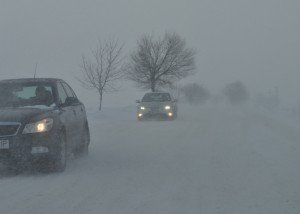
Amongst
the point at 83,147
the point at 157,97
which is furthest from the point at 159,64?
the point at 83,147

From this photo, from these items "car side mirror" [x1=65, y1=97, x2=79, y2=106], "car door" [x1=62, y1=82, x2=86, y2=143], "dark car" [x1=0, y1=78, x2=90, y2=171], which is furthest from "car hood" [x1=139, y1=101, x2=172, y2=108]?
"car side mirror" [x1=65, y1=97, x2=79, y2=106]

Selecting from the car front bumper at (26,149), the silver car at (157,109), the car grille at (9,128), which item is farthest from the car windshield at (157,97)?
the car grille at (9,128)

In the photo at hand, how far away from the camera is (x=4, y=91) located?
10180 millimetres

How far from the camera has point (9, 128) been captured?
8.62 meters

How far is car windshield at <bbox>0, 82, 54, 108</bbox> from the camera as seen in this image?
9.80m

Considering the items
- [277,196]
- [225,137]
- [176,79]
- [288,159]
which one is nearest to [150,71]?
[176,79]

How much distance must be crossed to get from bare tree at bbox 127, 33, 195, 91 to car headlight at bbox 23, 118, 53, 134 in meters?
41.7

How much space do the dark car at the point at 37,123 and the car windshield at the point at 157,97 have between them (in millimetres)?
17424

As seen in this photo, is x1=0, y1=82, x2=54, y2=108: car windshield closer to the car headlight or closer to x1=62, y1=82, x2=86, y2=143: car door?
x1=62, y1=82, x2=86, y2=143: car door

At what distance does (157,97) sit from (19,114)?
19.8m

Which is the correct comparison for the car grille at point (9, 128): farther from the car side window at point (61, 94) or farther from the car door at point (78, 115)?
the car door at point (78, 115)

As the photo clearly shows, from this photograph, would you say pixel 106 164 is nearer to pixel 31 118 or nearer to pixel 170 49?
pixel 31 118

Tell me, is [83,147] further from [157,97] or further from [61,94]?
[157,97]

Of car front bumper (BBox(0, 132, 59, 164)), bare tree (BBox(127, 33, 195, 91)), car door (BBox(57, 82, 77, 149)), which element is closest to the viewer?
car front bumper (BBox(0, 132, 59, 164))
